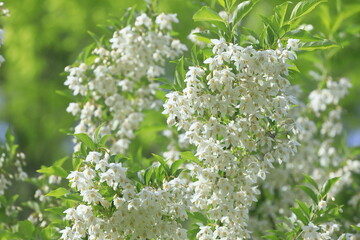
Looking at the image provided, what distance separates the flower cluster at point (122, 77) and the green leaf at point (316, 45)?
139 centimetres

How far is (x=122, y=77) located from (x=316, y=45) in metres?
1.95

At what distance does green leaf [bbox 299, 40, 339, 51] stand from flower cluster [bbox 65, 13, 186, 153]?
1392 mm

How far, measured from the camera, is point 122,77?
Answer: 4758 mm

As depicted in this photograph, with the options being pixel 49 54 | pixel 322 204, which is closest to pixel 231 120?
pixel 322 204

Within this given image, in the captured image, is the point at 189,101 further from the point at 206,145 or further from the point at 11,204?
the point at 11,204

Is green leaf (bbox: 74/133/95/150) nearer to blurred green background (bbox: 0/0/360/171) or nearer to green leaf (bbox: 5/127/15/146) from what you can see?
green leaf (bbox: 5/127/15/146)

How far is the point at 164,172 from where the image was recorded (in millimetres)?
3305

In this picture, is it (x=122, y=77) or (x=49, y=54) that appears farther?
(x=49, y=54)

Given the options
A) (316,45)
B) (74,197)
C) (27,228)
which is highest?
(316,45)

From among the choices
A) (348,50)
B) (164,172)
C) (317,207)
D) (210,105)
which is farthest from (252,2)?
(348,50)

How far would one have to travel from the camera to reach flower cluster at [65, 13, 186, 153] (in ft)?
14.6

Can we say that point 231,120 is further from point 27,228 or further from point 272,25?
point 27,228

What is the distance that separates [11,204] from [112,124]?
1076 millimetres

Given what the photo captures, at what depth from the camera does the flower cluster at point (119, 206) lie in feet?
9.77
